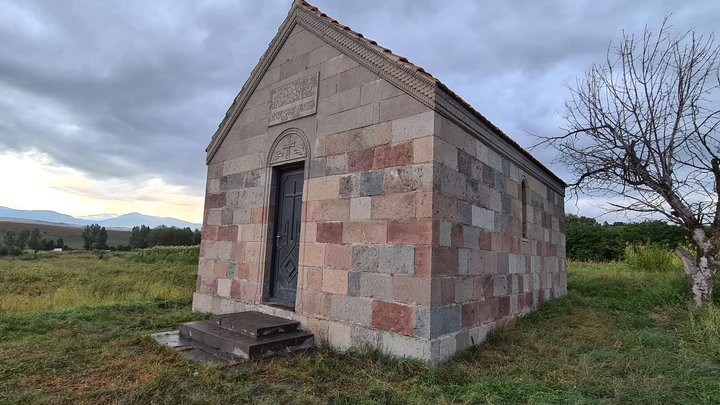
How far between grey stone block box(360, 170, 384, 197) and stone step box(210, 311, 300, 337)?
81.0 inches

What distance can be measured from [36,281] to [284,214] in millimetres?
17691

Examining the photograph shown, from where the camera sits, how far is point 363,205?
207 inches

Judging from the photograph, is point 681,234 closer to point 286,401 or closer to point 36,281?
point 286,401

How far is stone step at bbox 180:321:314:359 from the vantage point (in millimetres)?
4777

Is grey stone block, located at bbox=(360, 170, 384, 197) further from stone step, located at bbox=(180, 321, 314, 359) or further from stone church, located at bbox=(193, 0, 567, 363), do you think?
stone step, located at bbox=(180, 321, 314, 359)

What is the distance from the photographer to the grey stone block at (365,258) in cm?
502

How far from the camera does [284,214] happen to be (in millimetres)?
6660

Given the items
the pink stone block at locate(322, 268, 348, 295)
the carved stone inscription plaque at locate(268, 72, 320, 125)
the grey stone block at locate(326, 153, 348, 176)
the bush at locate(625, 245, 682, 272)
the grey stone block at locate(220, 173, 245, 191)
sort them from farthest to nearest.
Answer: the bush at locate(625, 245, 682, 272)
the grey stone block at locate(220, 173, 245, 191)
the carved stone inscription plaque at locate(268, 72, 320, 125)
the grey stone block at locate(326, 153, 348, 176)
the pink stone block at locate(322, 268, 348, 295)

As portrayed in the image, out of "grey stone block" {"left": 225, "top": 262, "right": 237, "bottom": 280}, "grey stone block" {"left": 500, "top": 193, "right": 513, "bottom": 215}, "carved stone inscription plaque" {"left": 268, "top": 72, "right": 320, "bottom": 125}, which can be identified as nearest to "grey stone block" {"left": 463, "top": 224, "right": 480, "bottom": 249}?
"grey stone block" {"left": 500, "top": 193, "right": 513, "bottom": 215}

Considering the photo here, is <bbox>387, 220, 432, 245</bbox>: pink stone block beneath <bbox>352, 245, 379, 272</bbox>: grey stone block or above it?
above

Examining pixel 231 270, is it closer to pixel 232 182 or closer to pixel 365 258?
pixel 232 182

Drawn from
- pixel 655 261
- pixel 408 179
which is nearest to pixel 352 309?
pixel 408 179

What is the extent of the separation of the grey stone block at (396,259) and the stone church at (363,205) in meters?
0.01

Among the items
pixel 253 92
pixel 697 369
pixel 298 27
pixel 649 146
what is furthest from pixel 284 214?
pixel 649 146
